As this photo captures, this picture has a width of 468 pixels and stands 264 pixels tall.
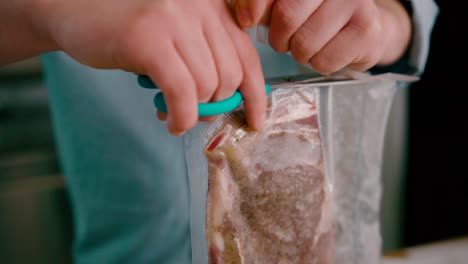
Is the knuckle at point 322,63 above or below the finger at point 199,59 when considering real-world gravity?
below

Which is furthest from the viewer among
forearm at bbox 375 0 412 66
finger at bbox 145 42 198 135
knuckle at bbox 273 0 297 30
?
forearm at bbox 375 0 412 66

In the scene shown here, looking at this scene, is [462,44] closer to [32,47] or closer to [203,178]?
[203,178]

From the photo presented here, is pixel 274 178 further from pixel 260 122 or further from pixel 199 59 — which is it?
pixel 199 59

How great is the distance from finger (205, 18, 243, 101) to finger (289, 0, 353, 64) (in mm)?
107

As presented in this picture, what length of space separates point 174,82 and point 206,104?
56 millimetres

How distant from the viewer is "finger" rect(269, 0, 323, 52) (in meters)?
0.43

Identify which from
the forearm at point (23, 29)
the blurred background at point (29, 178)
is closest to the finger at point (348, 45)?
the forearm at point (23, 29)

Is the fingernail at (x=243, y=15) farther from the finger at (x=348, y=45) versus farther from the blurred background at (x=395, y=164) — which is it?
the blurred background at (x=395, y=164)

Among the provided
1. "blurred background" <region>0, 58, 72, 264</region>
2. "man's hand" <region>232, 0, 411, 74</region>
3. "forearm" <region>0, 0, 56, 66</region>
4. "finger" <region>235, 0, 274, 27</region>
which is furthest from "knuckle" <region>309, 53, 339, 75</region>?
"blurred background" <region>0, 58, 72, 264</region>

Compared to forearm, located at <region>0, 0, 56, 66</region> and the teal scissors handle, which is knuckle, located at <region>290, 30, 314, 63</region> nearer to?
the teal scissors handle

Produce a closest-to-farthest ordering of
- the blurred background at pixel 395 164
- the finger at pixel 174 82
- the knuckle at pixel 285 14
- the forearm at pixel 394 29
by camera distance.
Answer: the finger at pixel 174 82
the knuckle at pixel 285 14
the forearm at pixel 394 29
the blurred background at pixel 395 164

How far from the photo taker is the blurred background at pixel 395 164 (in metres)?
1.23

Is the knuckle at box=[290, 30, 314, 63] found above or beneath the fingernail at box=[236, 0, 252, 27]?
beneath

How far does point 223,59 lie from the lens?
0.36 meters
